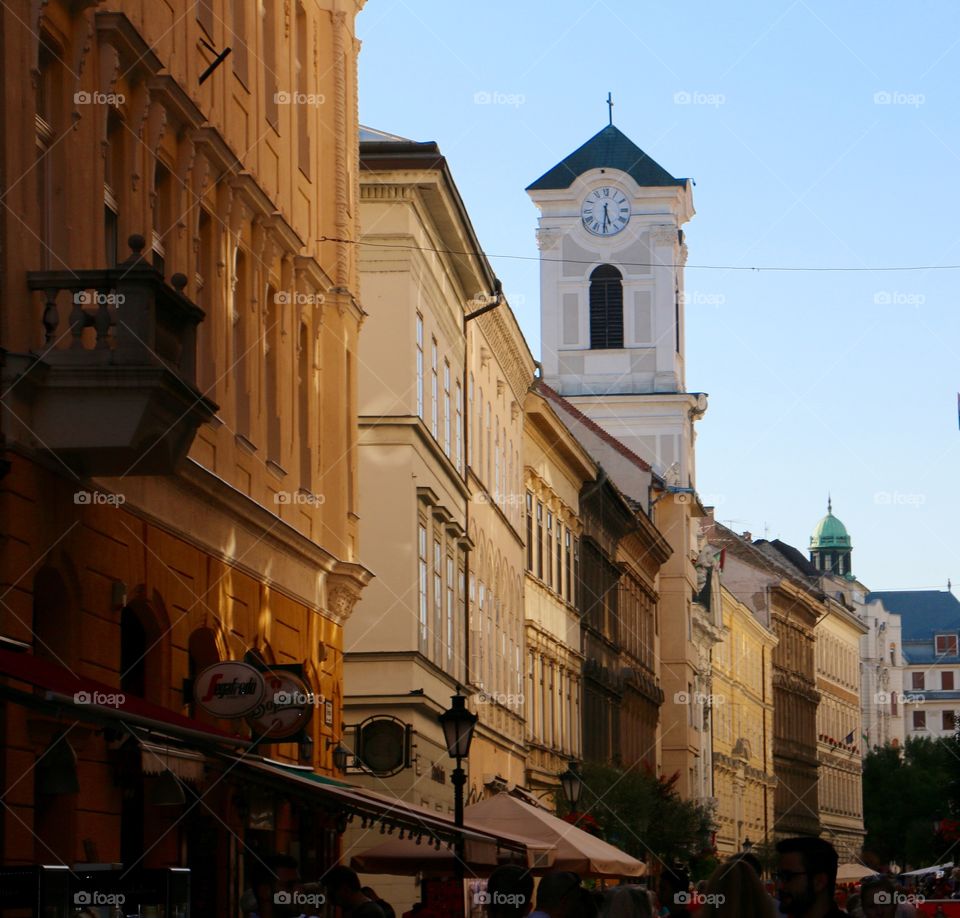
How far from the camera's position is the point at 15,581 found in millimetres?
14070

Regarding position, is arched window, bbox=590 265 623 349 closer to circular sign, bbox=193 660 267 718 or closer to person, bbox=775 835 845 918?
circular sign, bbox=193 660 267 718

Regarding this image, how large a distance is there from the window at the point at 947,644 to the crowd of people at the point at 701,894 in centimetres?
16912

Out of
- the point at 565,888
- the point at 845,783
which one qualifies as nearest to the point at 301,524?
the point at 565,888

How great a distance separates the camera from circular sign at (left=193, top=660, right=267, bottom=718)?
60.2 feet

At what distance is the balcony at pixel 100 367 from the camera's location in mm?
14367

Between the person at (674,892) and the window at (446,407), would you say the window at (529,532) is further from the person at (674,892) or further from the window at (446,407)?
the person at (674,892)

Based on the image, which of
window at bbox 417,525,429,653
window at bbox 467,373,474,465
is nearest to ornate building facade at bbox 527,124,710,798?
window at bbox 467,373,474,465

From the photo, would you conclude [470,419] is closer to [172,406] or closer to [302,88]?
[302,88]

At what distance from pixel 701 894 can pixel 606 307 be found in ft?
259

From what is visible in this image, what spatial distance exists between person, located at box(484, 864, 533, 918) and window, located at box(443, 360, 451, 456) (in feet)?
89.1

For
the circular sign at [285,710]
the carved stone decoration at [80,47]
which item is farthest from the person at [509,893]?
the circular sign at [285,710]

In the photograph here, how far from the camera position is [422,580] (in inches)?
1345

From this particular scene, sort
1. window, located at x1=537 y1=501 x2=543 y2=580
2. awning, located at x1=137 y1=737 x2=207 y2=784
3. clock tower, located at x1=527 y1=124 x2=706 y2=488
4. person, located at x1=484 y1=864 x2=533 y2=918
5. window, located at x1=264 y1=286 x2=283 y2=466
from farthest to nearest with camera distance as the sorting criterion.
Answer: clock tower, located at x1=527 y1=124 x2=706 y2=488 → window, located at x1=537 y1=501 x2=543 y2=580 → window, located at x1=264 y1=286 x2=283 y2=466 → awning, located at x1=137 y1=737 x2=207 y2=784 → person, located at x1=484 y1=864 x2=533 y2=918

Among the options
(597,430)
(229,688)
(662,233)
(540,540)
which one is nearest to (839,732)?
→ (662,233)
